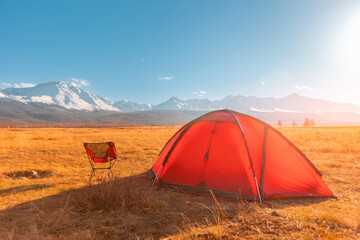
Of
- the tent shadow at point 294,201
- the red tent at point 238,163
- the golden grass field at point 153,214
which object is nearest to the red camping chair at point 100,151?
the golden grass field at point 153,214

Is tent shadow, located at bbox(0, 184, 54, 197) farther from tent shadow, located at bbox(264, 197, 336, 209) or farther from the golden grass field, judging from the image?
tent shadow, located at bbox(264, 197, 336, 209)

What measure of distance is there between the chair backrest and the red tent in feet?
6.73

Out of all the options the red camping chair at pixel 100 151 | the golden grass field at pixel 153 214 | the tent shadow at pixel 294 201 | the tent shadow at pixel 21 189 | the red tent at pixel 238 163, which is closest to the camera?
the golden grass field at pixel 153 214

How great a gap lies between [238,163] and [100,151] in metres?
5.26

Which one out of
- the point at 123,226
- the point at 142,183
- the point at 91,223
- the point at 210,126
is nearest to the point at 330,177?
the point at 210,126

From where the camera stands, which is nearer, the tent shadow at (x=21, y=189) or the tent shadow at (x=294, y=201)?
the tent shadow at (x=294, y=201)

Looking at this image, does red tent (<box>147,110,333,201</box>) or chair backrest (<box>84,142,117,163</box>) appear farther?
chair backrest (<box>84,142,117,163</box>)

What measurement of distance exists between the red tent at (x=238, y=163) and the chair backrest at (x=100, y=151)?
2.05m

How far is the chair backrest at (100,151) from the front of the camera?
7938 millimetres

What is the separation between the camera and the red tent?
6594 mm

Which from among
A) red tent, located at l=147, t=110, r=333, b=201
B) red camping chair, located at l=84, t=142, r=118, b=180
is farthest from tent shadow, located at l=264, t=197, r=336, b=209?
red camping chair, located at l=84, t=142, r=118, b=180

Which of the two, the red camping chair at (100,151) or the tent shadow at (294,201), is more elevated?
the red camping chair at (100,151)

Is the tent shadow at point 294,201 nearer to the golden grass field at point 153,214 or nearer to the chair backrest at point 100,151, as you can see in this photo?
the golden grass field at point 153,214

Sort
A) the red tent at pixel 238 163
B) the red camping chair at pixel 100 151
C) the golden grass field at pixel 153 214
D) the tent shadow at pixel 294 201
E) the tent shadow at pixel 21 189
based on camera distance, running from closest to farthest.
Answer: the golden grass field at pixel 153 214
the tent shadow at pixel 294 201
the red tent at pixel 238 163
the tent shadow at pixel 21 189
the red camping chair at pixel 100 151
